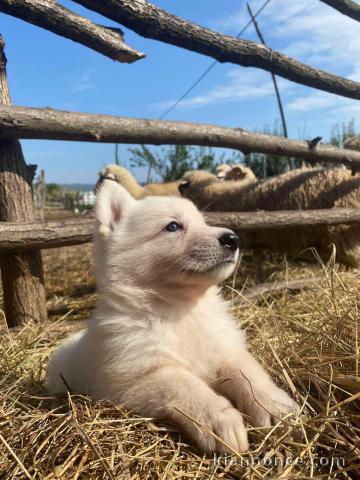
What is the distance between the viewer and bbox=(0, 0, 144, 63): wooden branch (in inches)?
114

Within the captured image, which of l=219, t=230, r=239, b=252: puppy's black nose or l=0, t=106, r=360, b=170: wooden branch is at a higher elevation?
l=0, t=106, r=360, b=170: wooden branch

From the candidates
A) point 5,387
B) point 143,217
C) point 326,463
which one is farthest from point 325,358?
point 5,387

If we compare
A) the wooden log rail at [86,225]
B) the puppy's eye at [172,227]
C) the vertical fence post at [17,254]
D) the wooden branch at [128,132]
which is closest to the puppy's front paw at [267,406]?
the puppy's eye at [172,227]

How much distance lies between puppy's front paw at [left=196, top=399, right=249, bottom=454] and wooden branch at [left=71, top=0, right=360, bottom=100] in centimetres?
277

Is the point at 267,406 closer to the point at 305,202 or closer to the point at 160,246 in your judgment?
the point at 160,246

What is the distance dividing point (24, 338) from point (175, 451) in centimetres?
180

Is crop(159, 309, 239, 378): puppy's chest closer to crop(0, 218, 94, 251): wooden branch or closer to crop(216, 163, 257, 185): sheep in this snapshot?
crop(0, 218, 94, 251): wooden branch

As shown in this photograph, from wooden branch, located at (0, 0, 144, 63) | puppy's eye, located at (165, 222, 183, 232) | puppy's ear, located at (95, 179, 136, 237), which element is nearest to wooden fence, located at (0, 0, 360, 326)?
wooden branch, located at (0, 0, 144, 63)

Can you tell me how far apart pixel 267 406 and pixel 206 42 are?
2979 mm

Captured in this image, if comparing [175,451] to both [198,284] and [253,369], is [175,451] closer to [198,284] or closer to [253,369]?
[253,369]

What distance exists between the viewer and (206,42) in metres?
3.58

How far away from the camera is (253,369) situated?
1.77 m

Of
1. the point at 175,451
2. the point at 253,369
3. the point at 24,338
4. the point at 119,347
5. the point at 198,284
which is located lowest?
the point at 24,338

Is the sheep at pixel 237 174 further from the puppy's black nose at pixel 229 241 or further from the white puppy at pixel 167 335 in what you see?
the puppy's black nose at pixel 229 241
